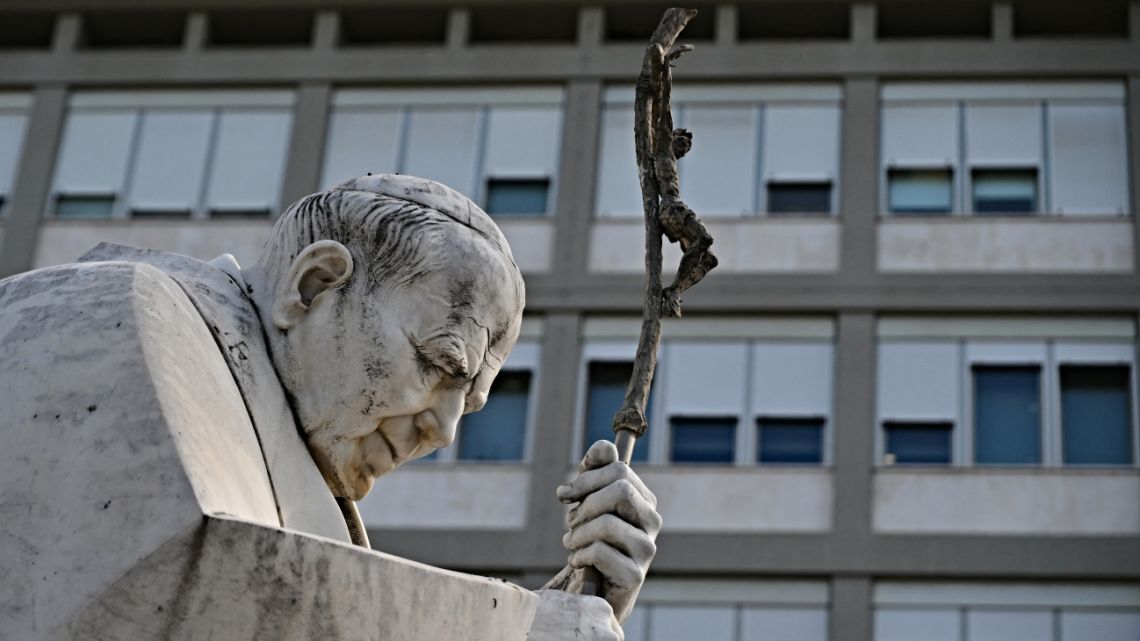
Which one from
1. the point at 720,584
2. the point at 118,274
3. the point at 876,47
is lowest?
the point at 118,274

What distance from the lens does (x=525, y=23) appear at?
3181 centimetres

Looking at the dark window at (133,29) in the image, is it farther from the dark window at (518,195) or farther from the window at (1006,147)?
the window at (1006,147)

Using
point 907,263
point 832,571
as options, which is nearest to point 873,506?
point 832,571

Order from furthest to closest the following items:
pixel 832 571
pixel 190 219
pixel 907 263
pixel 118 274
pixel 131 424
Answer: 1. pixel 190 219
2. pixel 907 263
3. pixel 832 571
4. pixel 118 274
5. pixel 131 424

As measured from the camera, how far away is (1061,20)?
30.7 meters

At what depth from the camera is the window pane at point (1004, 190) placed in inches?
1168

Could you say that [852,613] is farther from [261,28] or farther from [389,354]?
[389,354]

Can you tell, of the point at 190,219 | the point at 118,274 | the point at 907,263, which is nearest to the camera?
the point at 118,274

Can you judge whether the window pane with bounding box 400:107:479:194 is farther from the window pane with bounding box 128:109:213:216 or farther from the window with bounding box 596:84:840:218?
the window pane with bounding box 128:109:213:216

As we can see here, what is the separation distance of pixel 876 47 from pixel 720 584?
793cm

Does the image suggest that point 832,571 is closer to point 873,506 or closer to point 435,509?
point 873,506

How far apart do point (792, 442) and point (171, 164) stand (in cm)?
994

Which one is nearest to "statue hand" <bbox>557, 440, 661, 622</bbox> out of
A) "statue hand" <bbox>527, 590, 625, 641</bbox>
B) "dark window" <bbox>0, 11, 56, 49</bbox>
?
"statue hand" <bbox>527, 590, 625, 641</bbox>

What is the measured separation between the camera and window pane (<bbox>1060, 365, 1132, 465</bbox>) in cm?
2805
